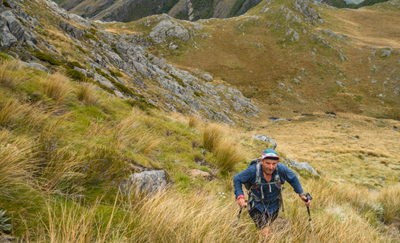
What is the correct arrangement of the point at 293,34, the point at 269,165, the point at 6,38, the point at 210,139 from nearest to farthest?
the point at 269,165, the point at 210,139, the point at 6,38, the point at 293,34

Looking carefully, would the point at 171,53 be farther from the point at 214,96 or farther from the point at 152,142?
the point at 152,142

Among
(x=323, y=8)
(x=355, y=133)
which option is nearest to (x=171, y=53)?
(x=355, y=133)

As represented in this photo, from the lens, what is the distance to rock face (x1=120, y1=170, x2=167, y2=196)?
304 cm

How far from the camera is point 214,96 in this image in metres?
37.7

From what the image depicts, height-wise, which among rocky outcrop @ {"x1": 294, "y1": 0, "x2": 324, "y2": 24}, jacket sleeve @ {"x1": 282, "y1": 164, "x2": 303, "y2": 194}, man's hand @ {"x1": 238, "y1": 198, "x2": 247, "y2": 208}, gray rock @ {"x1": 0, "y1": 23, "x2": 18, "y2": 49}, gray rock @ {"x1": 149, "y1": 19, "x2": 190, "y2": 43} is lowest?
man's hand @ {"x1": 238, "y1": 198, "x2": 247, "y2": 208}

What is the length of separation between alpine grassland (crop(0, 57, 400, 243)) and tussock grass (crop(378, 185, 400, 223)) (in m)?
0.03

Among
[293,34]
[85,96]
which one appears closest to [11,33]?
[85,96]

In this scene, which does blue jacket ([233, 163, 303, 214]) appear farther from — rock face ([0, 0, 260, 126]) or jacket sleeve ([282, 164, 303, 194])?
rock face ([0, 0, 260, 126])

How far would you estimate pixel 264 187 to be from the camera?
136 inches

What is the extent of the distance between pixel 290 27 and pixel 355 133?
48.2 metres

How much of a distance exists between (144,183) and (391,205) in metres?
7.95

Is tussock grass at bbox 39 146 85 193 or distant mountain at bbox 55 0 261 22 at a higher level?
distant mountain at bbox 55 0 261 22

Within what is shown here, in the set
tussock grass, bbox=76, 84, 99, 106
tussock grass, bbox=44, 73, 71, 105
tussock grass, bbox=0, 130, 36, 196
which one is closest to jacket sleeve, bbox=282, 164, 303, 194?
tussock grass, bbox=0, 130, 36, 196

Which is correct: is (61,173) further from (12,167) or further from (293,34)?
(293,34)
